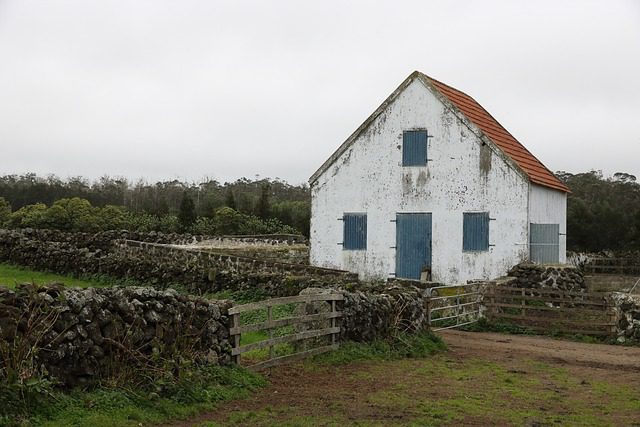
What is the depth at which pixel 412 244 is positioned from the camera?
2681 centimetres

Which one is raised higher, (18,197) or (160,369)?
(18,197)

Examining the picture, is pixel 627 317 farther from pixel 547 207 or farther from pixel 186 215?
pixel 186 215

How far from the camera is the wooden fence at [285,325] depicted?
11.7 m

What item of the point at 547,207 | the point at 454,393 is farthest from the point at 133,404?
the point at 547,207

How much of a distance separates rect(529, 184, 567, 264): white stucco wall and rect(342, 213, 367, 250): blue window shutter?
19.2 feet

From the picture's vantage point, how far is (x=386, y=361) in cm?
1423

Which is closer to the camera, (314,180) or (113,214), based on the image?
(314,180)

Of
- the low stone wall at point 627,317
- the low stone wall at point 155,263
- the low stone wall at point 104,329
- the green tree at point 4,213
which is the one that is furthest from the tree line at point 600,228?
the low stone wall at point 104,329

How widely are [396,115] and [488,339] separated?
10906 millimetres

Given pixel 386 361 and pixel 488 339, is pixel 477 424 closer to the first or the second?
pixel 386 361

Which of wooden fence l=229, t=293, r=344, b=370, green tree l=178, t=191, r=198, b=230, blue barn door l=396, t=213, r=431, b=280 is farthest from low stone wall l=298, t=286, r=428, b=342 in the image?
green tree l=178, t=191, r=198, b=230

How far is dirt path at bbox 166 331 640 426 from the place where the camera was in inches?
385

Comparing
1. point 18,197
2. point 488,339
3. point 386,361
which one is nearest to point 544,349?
point 488,339

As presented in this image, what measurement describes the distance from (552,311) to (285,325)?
1060 centimetres
